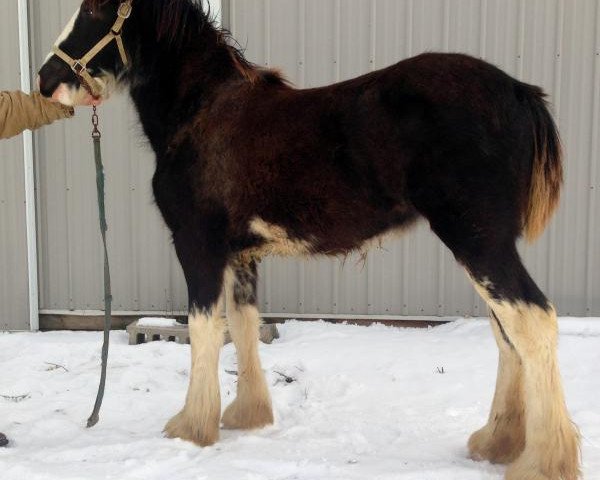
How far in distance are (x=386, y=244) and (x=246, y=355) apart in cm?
228

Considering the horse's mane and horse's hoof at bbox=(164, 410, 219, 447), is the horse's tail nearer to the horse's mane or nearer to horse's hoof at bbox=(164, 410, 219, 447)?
the horse's mane

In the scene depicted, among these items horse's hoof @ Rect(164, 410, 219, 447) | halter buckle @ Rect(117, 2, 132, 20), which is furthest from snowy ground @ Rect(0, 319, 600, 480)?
halter buckle @ Rect(117, 2, 132, 20)

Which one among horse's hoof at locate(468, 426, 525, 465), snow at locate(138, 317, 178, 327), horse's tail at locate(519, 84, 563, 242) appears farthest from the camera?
snow at locate(138, 317, 178, 327)

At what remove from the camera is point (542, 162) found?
2.74 m

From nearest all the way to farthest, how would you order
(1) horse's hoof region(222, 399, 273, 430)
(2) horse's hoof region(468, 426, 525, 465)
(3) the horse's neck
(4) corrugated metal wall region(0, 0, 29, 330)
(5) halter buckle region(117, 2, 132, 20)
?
(2) horse's hoof region(468, 426, 525, 465)
(5) halter buckle region(117, 2, 132, 20)
(3) the horse's neck
(1) horse's hoof region(222, 399, 273, 430)
(4) corrugated metal wall region(0, 0, 29, 330)

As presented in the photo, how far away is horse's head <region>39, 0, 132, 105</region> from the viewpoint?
3.22m

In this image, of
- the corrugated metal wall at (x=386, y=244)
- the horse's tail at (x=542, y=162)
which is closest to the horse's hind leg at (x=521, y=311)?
the horse's tail at (x=542, y=162)

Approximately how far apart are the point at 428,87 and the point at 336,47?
2910 millimetres

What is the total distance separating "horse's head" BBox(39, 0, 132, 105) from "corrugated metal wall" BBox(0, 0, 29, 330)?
108 inches

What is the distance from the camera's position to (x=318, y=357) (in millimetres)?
4707

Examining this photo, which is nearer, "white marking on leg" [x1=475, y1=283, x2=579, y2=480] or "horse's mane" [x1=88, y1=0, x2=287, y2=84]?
"white marking on leg" [x1=475, y1=283, x2=579, y2=480]

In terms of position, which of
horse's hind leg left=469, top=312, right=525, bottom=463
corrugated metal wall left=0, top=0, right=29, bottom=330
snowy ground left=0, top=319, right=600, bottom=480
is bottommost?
snowy ground left=0, top=319, right=600, bottom=480

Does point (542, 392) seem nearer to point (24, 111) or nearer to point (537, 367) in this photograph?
point (537, 367)

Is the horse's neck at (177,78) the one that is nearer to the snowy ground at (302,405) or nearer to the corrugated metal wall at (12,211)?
the snowy ground at (302,405)
